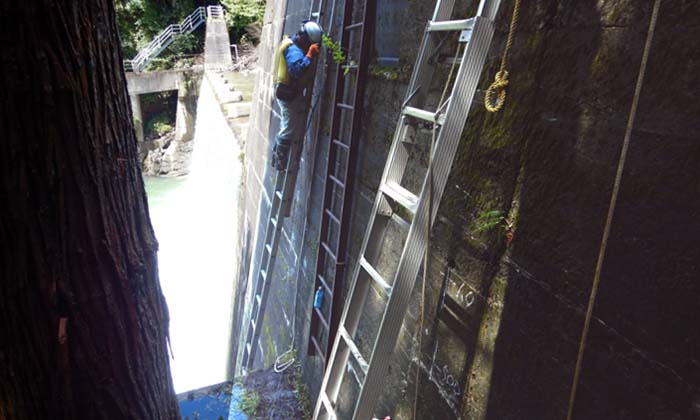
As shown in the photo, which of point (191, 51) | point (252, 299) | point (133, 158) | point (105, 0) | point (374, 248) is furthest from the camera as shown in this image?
point (191, 51)

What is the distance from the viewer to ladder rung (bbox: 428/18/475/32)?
5.81 feet

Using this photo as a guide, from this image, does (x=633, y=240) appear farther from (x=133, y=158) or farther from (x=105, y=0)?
(x=105, y=0)

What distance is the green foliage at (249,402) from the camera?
4.60m

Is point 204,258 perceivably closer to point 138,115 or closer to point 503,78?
point 138,115

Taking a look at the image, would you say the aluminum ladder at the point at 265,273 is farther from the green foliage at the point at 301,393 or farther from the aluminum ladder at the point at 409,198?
the aluminum ladder at the point at 409,198

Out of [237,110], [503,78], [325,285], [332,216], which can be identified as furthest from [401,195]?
[237,110]

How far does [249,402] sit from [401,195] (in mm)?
3560

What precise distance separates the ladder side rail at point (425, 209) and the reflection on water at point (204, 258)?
733 cm

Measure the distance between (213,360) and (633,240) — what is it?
10112mm

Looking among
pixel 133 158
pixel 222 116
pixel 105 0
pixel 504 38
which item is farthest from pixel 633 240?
pixel 222 116

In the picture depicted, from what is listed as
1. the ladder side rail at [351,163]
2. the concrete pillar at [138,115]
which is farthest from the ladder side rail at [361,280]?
the concrete pillar at [138,115]

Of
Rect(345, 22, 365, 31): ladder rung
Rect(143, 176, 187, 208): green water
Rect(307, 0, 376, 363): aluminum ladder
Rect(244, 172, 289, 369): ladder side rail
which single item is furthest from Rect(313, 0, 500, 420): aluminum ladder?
Rect(143, 176, 187, 208): green water

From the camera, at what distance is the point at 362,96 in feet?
11.3

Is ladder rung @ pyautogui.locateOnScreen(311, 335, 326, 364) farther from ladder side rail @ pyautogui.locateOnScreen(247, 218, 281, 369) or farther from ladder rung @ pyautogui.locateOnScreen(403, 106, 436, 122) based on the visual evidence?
ladder rung @ pyautogui.locateOnScreen(403, 106, 436, 122)
